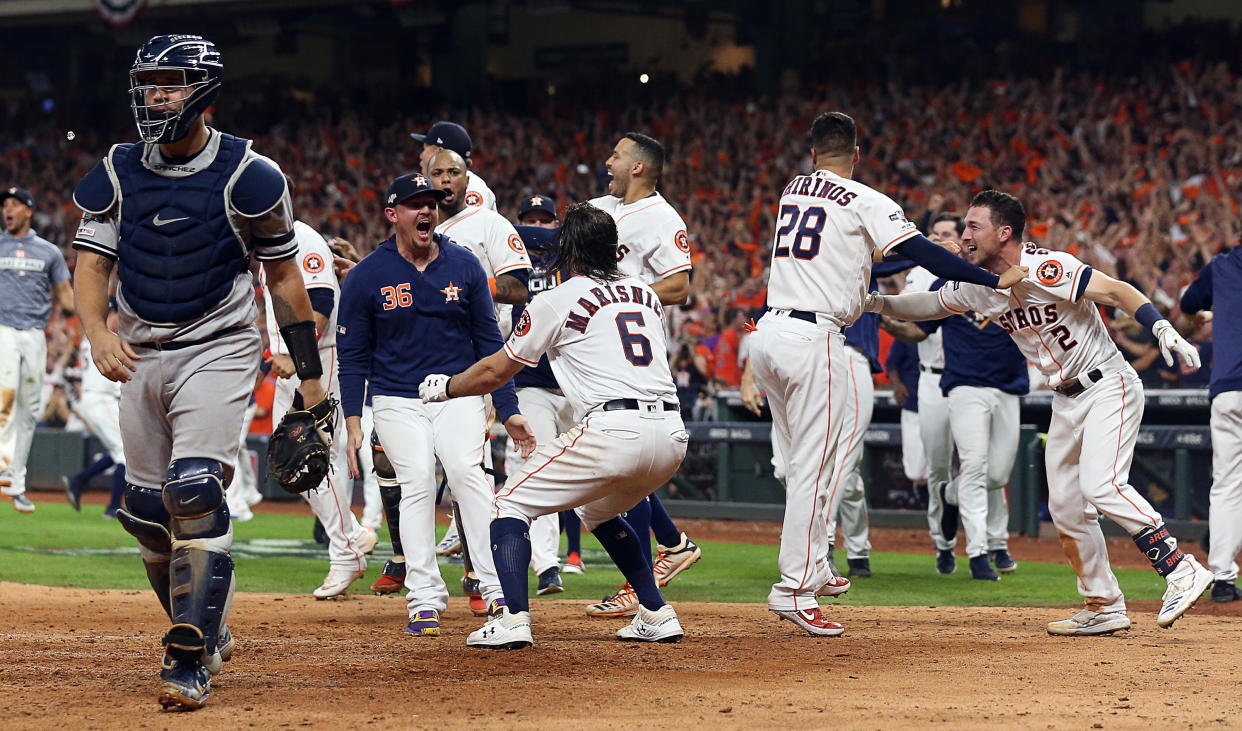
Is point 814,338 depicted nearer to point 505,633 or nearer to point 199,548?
point 505,633

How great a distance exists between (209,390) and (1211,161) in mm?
16330

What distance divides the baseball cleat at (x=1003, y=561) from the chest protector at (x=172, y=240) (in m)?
6.71

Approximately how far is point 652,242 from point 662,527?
1569mm

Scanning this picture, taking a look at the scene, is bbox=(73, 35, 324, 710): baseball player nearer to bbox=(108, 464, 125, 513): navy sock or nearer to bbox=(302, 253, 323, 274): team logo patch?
bbox=(302, 253, 323, 274): team logo patch

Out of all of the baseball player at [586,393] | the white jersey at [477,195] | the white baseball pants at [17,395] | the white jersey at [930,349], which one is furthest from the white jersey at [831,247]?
the white baseball pants at [17,395]

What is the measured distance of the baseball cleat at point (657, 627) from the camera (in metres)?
6.11

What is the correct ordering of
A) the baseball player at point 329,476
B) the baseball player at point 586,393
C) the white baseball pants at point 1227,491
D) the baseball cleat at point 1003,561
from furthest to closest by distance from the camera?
1. the baseball cleat at point 1003,561
2. the baseball player at point 329,476
3. the white baseball pants at point 1227,491
4. the baseball player at point 586,393

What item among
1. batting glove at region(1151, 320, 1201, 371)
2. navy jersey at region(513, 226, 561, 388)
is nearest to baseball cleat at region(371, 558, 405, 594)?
navy jersey at region(513, 226, 561, 388)

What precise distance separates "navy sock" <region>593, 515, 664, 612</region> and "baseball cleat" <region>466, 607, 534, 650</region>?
57 centimetres

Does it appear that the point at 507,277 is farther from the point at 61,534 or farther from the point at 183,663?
the point at 61,534

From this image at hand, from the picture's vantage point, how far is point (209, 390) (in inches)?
189

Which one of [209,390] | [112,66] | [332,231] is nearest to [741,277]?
[332,231]

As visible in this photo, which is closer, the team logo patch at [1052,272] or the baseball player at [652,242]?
the team logo patch at [1052,272]

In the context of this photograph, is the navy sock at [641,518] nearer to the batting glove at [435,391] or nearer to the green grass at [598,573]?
the green grass at [598,573]
